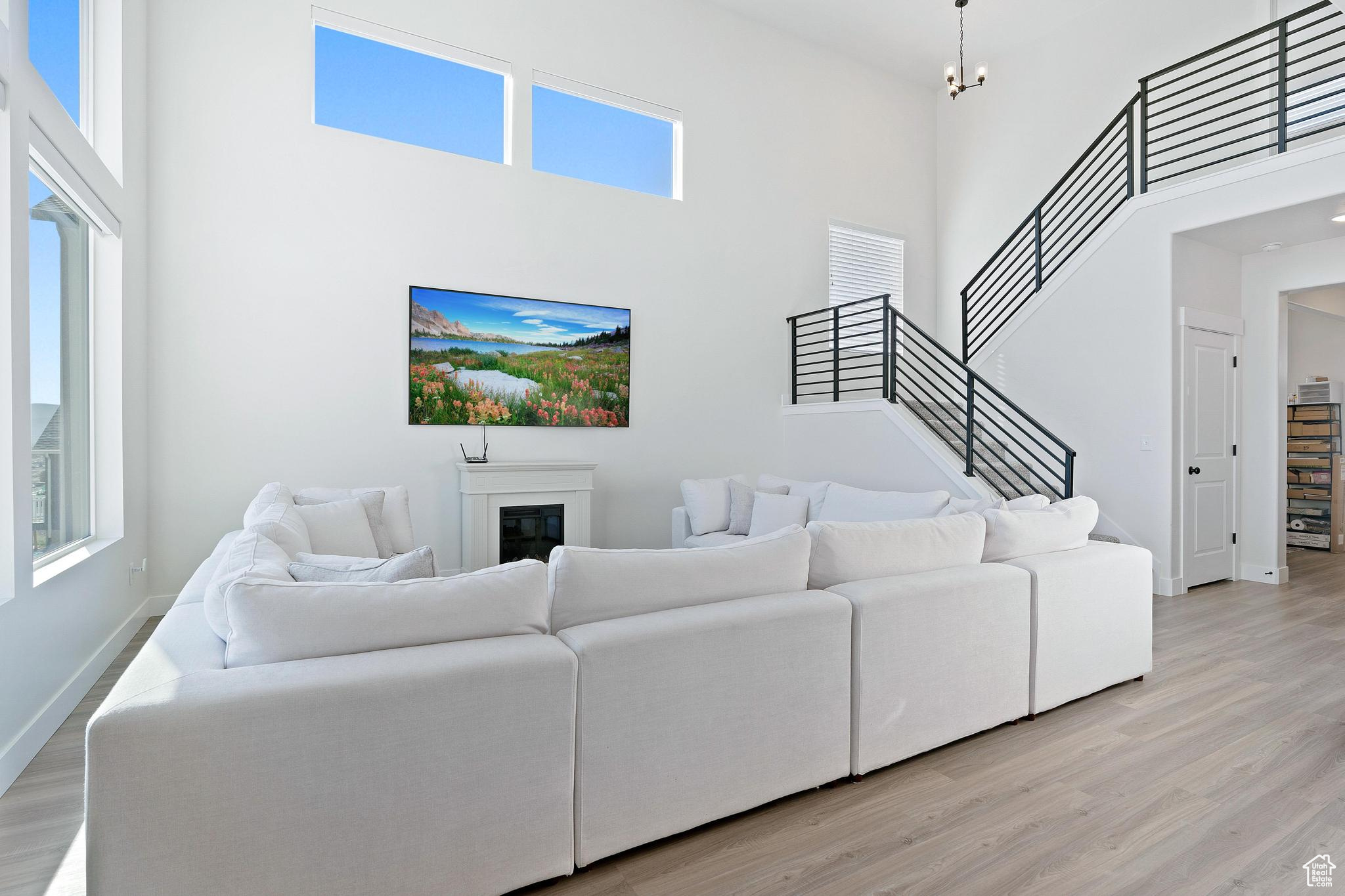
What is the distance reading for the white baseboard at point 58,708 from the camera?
2.35 m

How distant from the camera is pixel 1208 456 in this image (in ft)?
18.3

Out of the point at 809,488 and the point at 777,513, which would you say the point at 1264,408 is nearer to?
the point at 809,488

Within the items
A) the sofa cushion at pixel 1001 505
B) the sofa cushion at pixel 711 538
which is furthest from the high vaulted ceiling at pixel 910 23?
the sofa cushion at pixel 711 538

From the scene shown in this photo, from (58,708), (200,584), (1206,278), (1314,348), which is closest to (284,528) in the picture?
(200,584)

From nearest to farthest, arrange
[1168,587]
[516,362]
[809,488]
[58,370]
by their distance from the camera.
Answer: [58,370] → [1168,587] → [809,488] → [516,362]

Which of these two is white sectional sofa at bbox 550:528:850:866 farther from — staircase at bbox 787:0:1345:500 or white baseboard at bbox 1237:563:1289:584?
white baseboard at bbox 1237:563:1289:584

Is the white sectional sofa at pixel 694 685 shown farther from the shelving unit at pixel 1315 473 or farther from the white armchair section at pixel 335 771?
the shelving unit at pixel 1315 473

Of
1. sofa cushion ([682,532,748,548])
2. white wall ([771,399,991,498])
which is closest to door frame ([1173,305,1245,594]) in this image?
white wall ([771,399,991,498])

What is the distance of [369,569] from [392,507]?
2.44 meters

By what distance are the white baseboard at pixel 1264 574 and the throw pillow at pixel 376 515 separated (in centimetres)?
667

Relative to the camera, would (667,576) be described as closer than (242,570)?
No

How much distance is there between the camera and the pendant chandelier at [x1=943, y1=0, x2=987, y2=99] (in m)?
5.55

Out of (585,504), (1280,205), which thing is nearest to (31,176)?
(585,504)

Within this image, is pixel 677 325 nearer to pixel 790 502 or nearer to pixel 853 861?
pixel 790 502
